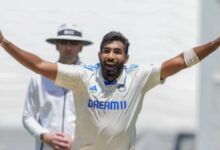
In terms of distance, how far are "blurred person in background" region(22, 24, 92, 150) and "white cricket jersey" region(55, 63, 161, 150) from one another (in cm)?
75

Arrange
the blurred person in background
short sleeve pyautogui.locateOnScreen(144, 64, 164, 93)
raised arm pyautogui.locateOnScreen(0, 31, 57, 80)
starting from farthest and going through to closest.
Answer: the blurred person in background
short sleeve pyautogui.locateOnScreen(144, 64, 164, 93)
raised arm pyautogui.locateOnScreen(0, 31, 57, 80)

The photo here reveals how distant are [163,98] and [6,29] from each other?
3.25 ft

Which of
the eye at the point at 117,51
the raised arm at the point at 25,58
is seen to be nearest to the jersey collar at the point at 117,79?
the eye at the point at 117,51

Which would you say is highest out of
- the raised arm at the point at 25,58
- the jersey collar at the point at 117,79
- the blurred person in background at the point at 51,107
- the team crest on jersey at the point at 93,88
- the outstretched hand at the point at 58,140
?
the raised arm at the point at 25,58

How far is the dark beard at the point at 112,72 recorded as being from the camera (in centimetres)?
444

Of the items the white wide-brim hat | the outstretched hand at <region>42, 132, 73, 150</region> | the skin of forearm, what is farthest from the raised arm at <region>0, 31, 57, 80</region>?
the white wide-brim hat

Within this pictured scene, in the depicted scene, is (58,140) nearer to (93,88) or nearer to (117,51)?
(93,88)

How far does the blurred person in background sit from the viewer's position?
529cm

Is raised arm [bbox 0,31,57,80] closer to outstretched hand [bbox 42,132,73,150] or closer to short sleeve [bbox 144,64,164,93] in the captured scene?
short sleeve [bbox 144,64,164,93]

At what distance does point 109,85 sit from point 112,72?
0.06m

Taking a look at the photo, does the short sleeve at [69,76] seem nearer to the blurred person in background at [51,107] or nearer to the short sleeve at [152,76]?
the short sleeve at [152,76]

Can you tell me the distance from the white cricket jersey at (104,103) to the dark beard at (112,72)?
20mm

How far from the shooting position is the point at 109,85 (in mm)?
4473

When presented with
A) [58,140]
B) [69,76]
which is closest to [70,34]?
[58,140]
